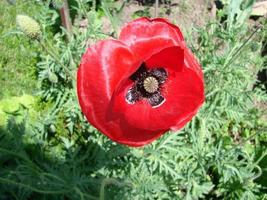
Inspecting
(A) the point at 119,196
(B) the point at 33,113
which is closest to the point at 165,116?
(A) the point at 119,196

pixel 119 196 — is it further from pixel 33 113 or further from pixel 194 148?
pixel 33 113

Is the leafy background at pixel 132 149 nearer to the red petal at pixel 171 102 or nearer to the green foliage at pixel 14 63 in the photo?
the green foliage at pixel 14 63

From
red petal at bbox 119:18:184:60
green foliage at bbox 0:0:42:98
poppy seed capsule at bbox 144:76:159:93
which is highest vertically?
green foliage at bbox 0:0:42:98

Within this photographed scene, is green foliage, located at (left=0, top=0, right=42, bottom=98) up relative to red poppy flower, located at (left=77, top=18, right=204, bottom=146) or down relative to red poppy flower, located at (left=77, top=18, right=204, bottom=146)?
up

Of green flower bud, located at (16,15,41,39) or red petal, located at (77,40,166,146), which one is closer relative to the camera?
red petal, located at (77,40,166,146)

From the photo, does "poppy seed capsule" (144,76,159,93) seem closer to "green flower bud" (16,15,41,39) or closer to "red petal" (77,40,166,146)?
"red petal" (77,40,166,146)

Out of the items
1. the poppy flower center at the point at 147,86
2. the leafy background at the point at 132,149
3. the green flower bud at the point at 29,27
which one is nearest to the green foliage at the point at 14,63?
the leafy background at the point at 132,149

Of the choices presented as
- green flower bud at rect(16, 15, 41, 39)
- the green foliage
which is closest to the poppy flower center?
green flower bud at rect(16, 15, 41, 39)

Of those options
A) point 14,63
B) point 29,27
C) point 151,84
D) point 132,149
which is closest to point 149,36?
point 151,84
